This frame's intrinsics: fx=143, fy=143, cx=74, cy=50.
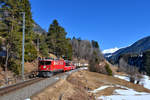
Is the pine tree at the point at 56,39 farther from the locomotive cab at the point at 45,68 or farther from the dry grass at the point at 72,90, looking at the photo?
the dry grass at the point at 72,90

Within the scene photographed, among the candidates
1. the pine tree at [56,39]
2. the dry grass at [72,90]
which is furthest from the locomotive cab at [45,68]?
the pine tree at [56,39]

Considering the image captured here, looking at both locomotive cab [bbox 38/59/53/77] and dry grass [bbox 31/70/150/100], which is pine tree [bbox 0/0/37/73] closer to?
locomotive cab [bbox 38/59/53/77]

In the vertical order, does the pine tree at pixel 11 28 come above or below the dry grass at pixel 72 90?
above

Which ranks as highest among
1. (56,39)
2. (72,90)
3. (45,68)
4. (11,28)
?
(56,39)

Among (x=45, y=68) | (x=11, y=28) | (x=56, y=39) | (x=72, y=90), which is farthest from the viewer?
(x=56, y=39)

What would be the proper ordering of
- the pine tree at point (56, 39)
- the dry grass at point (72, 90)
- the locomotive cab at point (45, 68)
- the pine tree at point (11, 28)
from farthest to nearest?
the pine tree at point (56, 39) → the locomotive cab at point (45, 68) → the pine tree at point (11, 28) → the dry grass at point (72, 90)

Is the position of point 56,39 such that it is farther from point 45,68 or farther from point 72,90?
point 72,90

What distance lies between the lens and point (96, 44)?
136250 mm

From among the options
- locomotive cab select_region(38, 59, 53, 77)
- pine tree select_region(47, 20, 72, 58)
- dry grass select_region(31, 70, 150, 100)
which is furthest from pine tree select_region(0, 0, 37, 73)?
pine tree select_region(47, 20, 72, 58)

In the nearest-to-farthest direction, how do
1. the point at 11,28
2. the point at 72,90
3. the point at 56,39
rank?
the point at 72,90
the point at 11,28
the point at 56,39

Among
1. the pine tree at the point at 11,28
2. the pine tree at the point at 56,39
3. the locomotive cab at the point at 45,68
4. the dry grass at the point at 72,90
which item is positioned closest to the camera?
the dry grass at the point at 72,90

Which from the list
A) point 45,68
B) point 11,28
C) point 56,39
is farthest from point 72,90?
point 56,39

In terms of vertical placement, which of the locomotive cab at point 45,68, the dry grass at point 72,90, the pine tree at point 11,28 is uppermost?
the pine tree at point 11,28

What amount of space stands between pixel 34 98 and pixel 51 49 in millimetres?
46959
